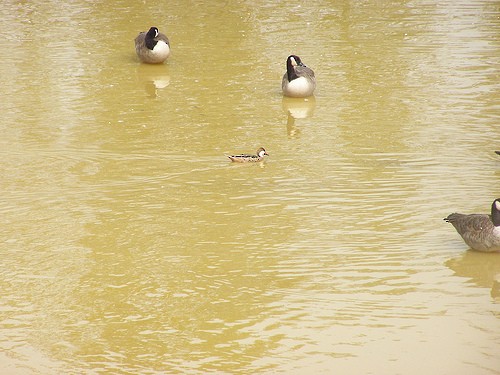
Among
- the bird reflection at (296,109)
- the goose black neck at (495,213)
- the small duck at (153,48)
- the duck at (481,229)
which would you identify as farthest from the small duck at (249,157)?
the small duck at (153,48)

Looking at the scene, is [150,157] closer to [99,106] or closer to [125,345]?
[99,106]

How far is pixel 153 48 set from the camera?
59.3ft

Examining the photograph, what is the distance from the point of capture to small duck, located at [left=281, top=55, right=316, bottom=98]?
1584 centimetres

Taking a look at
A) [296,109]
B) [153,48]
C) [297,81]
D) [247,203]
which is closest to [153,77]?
[153,48]

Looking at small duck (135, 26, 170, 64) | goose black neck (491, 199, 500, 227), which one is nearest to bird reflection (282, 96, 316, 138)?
small duck (135, 26, 170, 64)

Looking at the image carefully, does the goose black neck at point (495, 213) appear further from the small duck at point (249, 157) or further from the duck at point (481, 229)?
the small duck at point (249, 157)

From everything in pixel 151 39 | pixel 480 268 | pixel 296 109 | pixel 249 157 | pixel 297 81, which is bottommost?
pixel 480 268

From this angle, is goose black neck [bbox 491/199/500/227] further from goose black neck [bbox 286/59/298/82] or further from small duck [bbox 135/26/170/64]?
small duck [bbox 135/26/170/64]

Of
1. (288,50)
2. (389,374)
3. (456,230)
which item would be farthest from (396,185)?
(288,50)

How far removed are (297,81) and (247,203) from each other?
486 centimetres

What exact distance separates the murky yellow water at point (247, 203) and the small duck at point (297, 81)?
0.24m

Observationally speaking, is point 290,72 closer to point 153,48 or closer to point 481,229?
point 153,48

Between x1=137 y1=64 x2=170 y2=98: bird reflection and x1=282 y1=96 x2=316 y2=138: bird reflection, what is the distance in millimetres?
2248

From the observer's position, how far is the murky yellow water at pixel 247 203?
8258 mm
